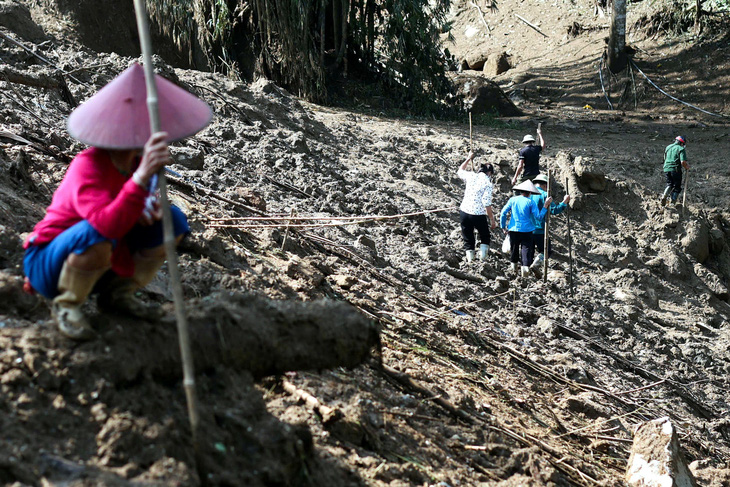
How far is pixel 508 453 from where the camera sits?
452 cm

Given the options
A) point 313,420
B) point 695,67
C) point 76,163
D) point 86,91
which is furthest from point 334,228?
point 695,67

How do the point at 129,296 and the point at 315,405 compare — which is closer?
the point at 129,296

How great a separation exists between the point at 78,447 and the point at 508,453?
2765mm

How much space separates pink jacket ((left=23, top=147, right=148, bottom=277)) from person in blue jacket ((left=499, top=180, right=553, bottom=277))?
6.74 m

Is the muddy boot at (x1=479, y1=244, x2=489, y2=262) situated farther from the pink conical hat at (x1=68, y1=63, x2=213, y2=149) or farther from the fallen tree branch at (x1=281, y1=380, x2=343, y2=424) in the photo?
the pink conical hat at (x1=68, y1=63, x2=213, y2=149)

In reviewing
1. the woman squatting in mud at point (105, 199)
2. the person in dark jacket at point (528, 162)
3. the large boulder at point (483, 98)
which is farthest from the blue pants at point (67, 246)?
the large boulder at point (483, 98)

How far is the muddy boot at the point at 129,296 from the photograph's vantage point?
3.03 metres

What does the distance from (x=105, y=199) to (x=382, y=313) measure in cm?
348

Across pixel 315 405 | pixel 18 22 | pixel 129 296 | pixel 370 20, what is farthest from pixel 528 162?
pixel 129 296

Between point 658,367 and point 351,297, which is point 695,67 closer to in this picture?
point 658,367

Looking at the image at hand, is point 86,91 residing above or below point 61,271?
above

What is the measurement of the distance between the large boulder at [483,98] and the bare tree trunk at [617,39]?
371 centimetres

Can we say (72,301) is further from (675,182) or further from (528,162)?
(675,182)

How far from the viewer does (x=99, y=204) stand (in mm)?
2807
